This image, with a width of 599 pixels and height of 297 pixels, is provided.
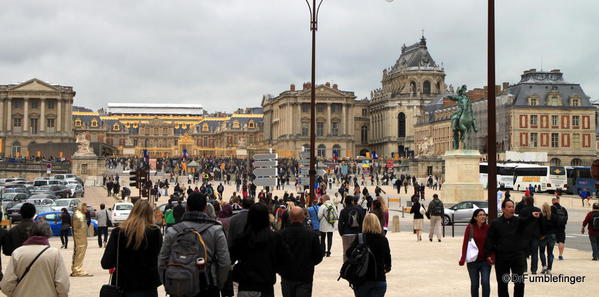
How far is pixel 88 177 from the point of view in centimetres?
7525

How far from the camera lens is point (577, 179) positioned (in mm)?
59188

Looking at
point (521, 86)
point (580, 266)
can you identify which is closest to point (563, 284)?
point (580, 266)

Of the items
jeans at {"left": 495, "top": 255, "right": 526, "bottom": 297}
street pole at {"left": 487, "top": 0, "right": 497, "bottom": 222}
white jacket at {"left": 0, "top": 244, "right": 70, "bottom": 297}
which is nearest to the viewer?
white jacket at {"left": 0, "top": 244, "right": 70, "bottom": 297}

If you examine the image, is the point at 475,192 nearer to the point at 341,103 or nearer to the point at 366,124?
the point at 341,103

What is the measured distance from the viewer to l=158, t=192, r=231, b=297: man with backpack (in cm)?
650

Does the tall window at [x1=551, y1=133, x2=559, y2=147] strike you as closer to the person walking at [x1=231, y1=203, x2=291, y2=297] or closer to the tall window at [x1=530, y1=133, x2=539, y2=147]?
the tall window at [x1=530, y1=133, x2=539, y2=147]

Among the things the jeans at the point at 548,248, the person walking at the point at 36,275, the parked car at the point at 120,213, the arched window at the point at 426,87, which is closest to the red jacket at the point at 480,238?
the jeans at the point at 548,248

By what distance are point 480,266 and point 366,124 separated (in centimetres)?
12740

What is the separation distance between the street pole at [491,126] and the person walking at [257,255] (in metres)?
5.96

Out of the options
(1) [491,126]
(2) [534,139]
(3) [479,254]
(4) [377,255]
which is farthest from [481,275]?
(2) [534,139]

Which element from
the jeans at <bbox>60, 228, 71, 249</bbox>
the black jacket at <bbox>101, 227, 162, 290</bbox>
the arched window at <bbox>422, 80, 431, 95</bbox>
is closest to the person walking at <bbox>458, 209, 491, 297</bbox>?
the black jacket at <bbox>101, 227, 162, 290</bbox>

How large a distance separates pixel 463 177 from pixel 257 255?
29.7 metres

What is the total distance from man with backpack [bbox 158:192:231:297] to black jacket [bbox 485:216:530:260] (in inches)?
171

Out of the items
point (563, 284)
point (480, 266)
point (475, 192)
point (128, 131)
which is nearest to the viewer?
point (480, 266)
